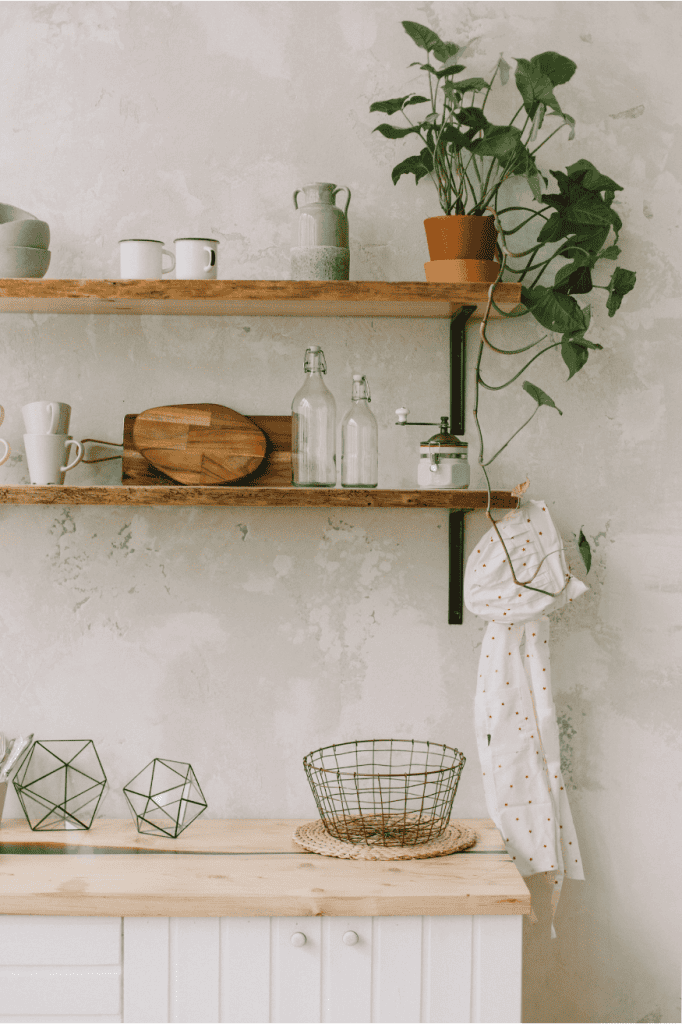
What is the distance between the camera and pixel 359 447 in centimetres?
168

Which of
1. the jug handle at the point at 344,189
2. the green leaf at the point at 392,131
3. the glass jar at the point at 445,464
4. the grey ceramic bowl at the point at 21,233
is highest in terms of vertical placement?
the green leaf at the point at 392,131

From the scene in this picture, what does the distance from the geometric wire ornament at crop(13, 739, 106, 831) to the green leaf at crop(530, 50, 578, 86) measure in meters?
1.63

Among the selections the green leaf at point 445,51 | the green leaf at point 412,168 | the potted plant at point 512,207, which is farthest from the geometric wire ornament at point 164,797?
the green leaf at point 445,51

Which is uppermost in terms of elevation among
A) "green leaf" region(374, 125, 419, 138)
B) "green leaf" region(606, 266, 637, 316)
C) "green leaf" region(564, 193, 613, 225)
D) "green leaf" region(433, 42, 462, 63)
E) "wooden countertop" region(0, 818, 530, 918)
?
"green leaf" region(433, 42, 462, 63)

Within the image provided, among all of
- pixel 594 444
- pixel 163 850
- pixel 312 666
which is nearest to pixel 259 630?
pixel 312 666

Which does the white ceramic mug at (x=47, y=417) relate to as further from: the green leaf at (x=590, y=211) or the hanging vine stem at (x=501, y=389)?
the green leaf at (x=590, y=211)

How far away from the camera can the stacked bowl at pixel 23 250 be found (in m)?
1.58

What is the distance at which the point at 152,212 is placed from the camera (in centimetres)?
178

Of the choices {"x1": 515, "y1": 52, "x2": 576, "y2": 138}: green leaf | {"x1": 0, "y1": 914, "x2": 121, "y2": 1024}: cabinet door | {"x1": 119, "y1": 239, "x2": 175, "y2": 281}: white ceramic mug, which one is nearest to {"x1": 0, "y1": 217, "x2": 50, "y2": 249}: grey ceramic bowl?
{"x1": 119, "y1": 239, "x2": 175, "y2": 281}: white ceramic mug

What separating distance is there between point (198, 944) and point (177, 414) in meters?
1.00

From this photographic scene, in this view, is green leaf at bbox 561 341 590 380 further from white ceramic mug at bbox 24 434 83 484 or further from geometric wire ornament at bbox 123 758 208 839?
geometric wire ornament at bbox 123 758 208 839

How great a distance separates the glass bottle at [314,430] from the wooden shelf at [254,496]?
0.11 meters

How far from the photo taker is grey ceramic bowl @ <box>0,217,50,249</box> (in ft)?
5.19

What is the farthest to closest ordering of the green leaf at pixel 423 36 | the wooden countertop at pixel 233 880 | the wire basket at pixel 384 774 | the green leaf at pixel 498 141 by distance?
the wire basket at pixel 384 774, the green leaf at pixel 423 36, the green leaf at pixel 498 141, the wooden countertop at pixel 233 880
